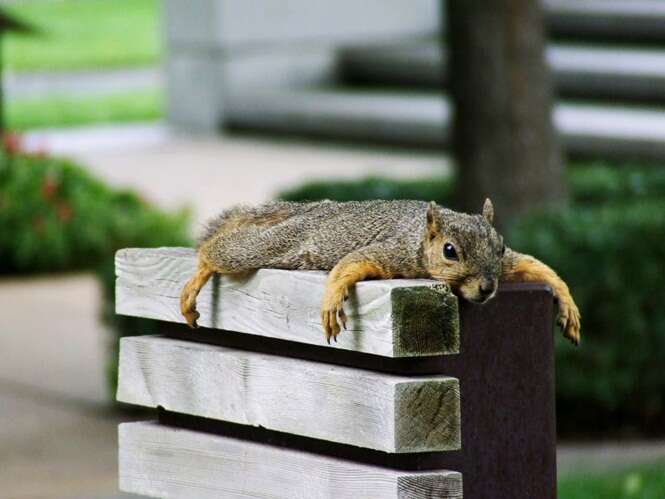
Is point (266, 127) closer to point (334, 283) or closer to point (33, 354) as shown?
point (33, 354)

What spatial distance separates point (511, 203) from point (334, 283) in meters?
5.30

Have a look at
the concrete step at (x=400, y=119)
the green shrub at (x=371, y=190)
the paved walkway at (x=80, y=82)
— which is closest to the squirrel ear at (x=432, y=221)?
the green shrub at (x=371, y=190)

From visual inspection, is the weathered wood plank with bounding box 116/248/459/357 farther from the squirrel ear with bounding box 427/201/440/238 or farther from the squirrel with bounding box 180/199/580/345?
the squirrel ear with bounding box 427/201/440/238

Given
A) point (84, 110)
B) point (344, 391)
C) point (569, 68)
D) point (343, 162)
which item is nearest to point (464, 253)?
point (344, 391)

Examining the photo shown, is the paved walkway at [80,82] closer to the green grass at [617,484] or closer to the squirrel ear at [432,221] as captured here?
the green grass at [617,484]

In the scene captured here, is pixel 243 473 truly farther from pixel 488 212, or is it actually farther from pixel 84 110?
pixel 84 110

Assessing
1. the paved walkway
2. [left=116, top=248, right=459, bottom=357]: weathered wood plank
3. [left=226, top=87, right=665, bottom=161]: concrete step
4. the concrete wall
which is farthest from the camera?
the paved walkway

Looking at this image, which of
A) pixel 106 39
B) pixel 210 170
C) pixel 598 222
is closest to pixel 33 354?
pixel 598 222

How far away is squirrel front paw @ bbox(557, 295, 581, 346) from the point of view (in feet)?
10.5

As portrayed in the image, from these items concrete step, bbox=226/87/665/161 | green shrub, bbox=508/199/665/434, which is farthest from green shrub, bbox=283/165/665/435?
concrete step, bbox=226/87/665/161

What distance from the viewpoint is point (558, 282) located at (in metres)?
3.22

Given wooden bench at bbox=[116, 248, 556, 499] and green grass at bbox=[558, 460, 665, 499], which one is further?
green grass at bbox=[558, 460, 665, 499]

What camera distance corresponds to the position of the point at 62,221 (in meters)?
11.7

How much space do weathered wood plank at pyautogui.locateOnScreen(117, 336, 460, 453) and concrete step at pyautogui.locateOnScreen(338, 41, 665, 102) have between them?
10942mm
